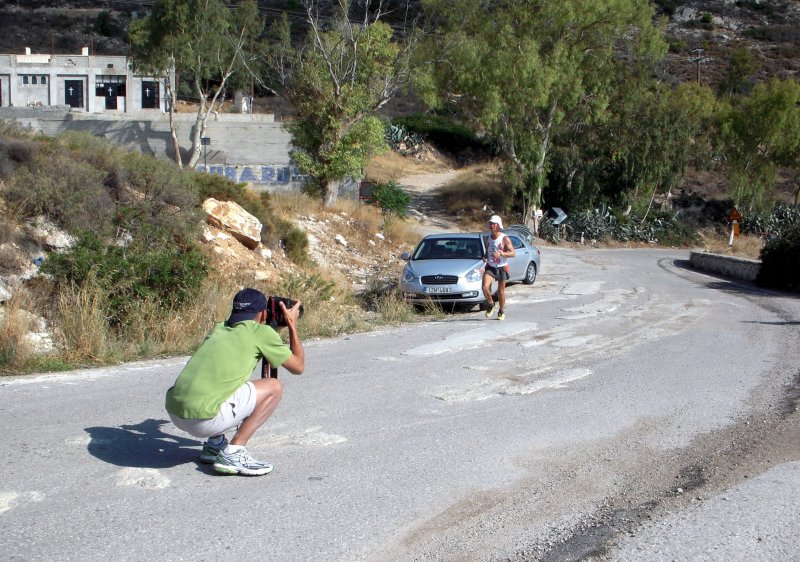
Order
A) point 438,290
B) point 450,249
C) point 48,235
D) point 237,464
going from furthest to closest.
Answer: point 450,249, point 438,290, point 48,235, point 237,464

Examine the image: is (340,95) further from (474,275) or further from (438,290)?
(438,290)

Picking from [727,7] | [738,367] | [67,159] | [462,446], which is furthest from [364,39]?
[727,7]

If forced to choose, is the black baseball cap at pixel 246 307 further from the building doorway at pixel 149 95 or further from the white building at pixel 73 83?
the building doorway at pixel 149 95

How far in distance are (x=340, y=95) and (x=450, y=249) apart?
1399 cm

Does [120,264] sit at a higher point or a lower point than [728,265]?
higher

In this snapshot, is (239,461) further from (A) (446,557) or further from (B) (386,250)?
(B) (386,250)

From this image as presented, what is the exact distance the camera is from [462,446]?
681cm

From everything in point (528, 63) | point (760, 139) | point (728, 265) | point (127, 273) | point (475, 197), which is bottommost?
point (475, 197)

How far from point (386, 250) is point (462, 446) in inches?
791

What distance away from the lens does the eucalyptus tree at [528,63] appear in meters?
37.2

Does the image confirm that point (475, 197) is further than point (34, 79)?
No

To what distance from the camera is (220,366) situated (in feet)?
18.5

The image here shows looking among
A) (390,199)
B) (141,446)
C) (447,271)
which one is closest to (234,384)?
(141,446)

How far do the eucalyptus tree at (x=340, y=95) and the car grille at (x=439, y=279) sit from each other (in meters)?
14.1
